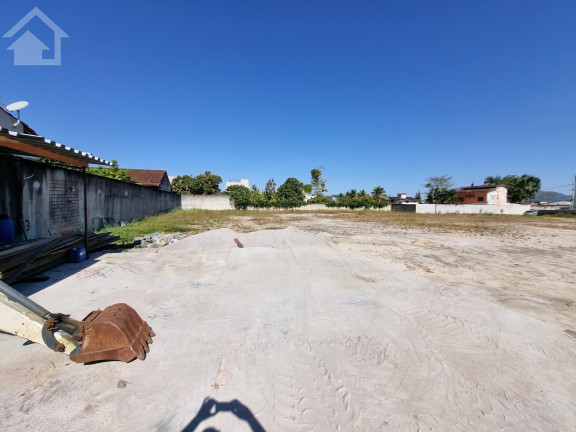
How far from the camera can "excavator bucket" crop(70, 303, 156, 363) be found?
210 centimetres

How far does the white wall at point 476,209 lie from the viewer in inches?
1430

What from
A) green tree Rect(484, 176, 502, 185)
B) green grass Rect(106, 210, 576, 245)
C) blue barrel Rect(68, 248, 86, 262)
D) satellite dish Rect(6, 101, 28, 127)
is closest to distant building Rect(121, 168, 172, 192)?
green grass Rect(106, 210, 576, 245)

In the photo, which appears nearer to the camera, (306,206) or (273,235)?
(273,235)

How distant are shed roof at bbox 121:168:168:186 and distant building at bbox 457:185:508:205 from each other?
51.4 meters

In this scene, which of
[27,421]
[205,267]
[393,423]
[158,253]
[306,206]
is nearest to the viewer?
[27,421]

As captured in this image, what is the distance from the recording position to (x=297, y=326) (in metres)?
3.06

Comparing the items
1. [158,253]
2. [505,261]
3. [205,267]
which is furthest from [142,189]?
[505,261]

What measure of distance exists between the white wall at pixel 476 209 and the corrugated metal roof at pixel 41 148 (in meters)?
41.0

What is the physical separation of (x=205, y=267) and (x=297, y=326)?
3057 mm

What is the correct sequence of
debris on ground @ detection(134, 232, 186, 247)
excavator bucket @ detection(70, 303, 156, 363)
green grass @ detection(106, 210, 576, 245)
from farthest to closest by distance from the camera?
green grass @ detection(106, 210, 576, 245) → debris on ground @ detection(134, 232, 186, 247) → excavator bucket @ detection(70, 303, 156, 363)

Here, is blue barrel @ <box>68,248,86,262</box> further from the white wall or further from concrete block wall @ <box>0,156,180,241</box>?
the white wall

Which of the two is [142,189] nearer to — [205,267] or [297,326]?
[205,267]

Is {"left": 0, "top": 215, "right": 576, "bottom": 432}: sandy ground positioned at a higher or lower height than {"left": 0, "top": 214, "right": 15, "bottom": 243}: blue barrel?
lower

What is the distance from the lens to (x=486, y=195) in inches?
1670
